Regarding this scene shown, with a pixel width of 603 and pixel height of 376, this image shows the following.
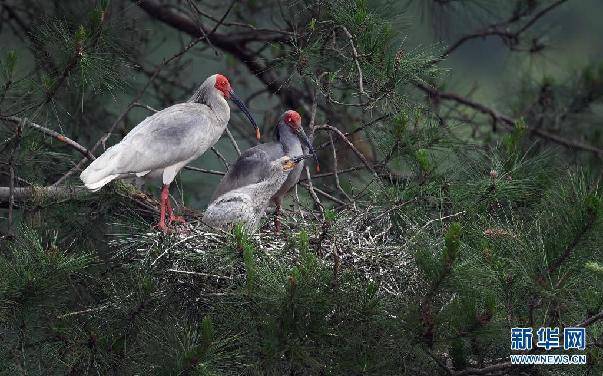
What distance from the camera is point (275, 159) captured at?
498 centimetres

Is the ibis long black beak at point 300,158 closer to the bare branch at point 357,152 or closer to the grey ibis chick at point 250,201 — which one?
the grey ibis chick at point 250,201

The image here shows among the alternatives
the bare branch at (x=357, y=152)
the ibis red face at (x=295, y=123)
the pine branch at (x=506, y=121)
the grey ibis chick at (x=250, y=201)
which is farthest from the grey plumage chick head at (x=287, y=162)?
the pine branch at (x=506, y=121)

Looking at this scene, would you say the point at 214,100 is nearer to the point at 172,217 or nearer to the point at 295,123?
the point at 295,123

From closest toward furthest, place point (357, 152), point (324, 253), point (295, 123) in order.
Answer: point (324, 253), point (357, 152), point (295, 123)

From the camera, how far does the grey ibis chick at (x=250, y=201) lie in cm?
440

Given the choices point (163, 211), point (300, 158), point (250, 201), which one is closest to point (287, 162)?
point (300, 158)

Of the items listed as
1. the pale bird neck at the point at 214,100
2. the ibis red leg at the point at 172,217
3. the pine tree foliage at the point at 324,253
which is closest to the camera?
the pine tree foliage at the point at 324,253

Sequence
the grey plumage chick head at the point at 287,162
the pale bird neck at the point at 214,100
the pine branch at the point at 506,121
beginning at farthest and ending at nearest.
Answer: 1. the pine branch at the point at 506,121
2. the pale bird neck at the point at 214,100
3. the grey plumage chick head at the point at 287,162

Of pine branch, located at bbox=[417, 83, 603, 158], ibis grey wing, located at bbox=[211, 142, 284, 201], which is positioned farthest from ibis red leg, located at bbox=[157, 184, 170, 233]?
pine branch, located at bbox=[417, 83, 603, 158]

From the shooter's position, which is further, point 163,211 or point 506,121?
point 506,121

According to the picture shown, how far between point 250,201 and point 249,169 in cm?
35

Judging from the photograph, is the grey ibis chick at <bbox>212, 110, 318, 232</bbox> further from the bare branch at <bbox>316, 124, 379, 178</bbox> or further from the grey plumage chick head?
the bare branch at <bbox>316, 124, 379, 178</bbox>

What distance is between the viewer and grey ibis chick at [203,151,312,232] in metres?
4.40

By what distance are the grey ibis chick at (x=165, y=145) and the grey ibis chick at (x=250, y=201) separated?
0.56ft
